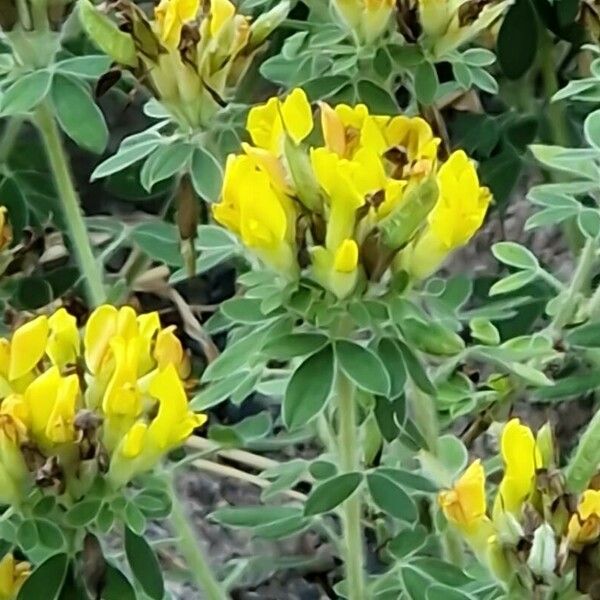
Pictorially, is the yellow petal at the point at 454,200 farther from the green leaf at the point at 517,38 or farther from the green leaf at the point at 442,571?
the green leaf at the point at 517,38

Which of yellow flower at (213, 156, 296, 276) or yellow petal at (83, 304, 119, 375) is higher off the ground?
yellow flower at (213, 156, 296, 276)

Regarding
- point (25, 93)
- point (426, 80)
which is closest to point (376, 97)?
point (426, 80)

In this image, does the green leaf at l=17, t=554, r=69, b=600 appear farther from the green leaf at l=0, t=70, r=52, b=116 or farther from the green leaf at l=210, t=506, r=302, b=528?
the green leaf at l=0, t=70, r=52, b=116

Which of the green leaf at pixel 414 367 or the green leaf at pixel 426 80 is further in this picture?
the green leaf at pixel 426 80

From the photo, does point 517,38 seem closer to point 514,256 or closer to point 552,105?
point 552,105

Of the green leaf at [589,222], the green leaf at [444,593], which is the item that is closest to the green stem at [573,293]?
the green leaf at [589,222]

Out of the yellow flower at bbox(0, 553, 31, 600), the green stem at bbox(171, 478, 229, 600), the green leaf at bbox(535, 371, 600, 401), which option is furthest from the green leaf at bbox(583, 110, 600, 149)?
the yellow flower at bbox(0, 553, 31, 600)

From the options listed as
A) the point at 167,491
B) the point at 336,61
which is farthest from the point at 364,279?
the point at 336,61
